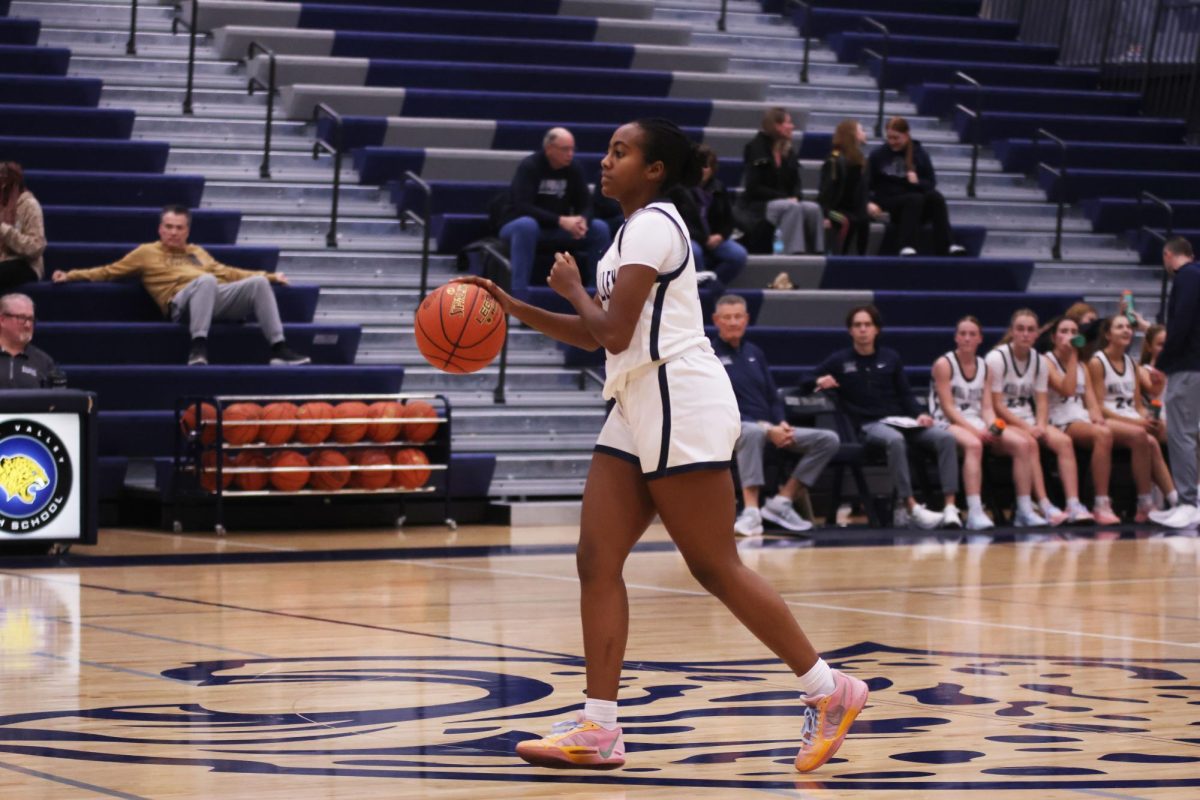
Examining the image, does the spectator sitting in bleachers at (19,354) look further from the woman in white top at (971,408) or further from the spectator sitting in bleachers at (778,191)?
the spectator sitting in bleachers at (778,191)

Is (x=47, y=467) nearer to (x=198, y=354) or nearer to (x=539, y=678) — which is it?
(x=198, y=354)

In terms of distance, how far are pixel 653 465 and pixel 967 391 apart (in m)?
8.00

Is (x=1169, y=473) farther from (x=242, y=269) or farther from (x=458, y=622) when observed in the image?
(x=458, y=622)

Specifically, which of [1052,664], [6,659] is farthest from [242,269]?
[1052,664]

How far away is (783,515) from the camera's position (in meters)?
10.9

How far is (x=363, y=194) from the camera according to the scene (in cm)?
1438

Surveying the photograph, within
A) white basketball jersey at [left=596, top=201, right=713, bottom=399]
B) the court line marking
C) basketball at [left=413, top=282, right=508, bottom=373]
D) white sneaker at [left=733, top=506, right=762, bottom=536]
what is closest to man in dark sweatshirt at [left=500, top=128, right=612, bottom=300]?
white sneaker at [left=733, top=506, right=762, bottom=536]

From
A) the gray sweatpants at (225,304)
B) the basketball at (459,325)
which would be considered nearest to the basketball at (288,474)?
→ the gray sweatpants at (225,304)

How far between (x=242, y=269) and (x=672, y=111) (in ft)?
16.5

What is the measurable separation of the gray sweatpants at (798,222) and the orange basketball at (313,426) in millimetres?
4927

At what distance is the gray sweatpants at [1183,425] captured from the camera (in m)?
11.5

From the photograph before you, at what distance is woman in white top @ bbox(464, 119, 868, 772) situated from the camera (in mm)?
4137

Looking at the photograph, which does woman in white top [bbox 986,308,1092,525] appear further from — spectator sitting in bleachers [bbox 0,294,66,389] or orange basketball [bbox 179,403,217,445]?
spectator sitting in bleachers [bbox 0,294,66,389]

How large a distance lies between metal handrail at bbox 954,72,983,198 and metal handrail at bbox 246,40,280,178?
6147mm
